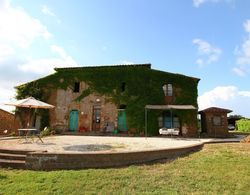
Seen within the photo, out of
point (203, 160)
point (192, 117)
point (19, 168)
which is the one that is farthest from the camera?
point (192, 117)

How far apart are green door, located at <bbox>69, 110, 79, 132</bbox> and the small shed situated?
38.3ft

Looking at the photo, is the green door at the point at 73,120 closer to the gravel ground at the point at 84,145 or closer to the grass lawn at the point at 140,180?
the gravel ground at the point at 84,145

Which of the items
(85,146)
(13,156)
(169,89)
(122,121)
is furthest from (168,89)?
(13,156)

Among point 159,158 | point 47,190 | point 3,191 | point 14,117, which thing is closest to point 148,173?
point 159,158

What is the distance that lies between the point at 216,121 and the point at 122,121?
27.2 ft

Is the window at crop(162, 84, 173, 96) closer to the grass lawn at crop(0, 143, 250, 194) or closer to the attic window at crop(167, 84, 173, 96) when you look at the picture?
the attic window at crop(167, 84, 173, 96)

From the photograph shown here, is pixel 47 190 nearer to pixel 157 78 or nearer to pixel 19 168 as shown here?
pixel 19 168

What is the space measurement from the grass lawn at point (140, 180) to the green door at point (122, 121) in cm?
1296

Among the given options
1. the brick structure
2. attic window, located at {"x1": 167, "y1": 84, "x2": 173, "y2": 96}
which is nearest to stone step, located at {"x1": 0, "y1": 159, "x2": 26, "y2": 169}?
the brick structure

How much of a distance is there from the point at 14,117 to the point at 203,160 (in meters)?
19.3

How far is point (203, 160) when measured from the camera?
8117 mm

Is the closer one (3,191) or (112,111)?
(3,191)

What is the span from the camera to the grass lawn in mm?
5803

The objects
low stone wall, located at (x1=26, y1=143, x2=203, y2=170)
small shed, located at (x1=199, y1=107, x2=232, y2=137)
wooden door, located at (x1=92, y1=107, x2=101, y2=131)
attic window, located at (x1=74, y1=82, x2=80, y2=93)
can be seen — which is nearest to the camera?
low stone wall, located at (x1=26, y1=143, x2=203, y2=170)
